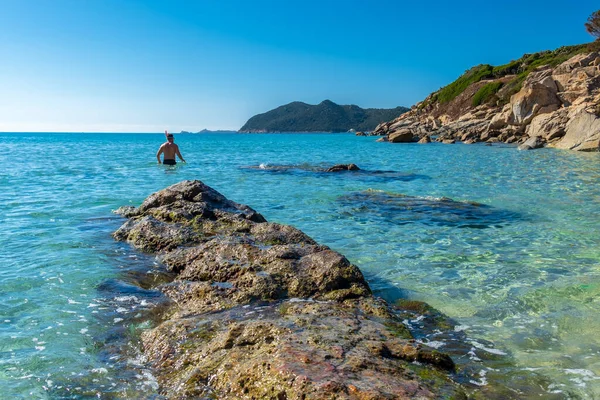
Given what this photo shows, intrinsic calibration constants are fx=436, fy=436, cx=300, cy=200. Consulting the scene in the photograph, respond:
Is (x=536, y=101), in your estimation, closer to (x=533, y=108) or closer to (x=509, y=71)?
(x=533, y=108)

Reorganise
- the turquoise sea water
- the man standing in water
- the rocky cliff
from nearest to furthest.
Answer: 1. the turquoise sea water
2. the man standing in water
3. the rocky cliff

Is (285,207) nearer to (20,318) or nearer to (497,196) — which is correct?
(497,196)

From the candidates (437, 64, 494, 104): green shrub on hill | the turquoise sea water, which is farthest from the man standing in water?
(437, 64, 494, 104): green shrub on hill

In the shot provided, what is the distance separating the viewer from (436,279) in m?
6.82

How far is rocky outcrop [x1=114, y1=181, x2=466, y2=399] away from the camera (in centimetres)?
322

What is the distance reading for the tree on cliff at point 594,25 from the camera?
2335 inches

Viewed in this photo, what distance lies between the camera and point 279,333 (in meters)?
3.96

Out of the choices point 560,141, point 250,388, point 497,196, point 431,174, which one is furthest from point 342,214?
point 560,141

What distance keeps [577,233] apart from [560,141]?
30.8 meters

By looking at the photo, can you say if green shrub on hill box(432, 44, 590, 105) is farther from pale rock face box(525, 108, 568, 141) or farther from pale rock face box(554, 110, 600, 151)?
pale rock face box(554, 110, 600, 151)

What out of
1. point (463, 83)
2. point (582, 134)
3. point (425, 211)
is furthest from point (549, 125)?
point (463, 83)

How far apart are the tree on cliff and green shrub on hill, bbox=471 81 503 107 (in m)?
Result: 12.7

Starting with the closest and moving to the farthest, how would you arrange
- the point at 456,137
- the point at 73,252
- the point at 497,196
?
the point at 73,252, the point at 497,196, the point at 456,137

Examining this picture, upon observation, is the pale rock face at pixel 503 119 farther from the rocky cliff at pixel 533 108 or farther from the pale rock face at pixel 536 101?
the pale rock face at pixel 536 101
